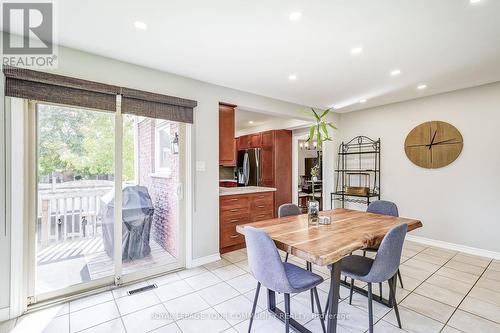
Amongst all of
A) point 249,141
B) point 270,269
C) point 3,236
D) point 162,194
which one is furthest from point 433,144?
point 3,236

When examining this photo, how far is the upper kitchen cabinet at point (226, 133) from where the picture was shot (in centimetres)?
359

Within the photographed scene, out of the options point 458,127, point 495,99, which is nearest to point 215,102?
point 458,127

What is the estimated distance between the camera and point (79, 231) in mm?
2637

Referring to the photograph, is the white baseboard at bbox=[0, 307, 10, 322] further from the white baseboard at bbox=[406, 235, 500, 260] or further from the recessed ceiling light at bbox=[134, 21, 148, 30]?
the white baseboard at bbox=[406, 235, 500, 260]

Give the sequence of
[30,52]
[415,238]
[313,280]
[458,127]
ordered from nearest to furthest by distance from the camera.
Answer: [313,280] < [30,52] < [458,127] < [415,238]

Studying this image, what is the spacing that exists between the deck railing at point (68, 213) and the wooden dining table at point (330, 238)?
5.67ft

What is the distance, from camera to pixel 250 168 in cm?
637

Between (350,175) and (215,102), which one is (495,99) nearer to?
(350,175)

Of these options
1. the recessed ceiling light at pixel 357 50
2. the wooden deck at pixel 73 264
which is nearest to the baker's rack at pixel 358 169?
the recessed ceiling light at pixel 357 50

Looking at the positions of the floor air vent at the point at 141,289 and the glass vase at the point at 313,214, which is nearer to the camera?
the glass vase at the point at 313,214

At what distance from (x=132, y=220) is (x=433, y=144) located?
468cm

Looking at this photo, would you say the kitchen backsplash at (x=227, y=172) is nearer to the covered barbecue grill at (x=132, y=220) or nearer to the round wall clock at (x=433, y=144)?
the covered barbecue grill at (x=132, y=220)

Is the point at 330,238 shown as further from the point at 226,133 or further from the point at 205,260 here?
the point at 226,133

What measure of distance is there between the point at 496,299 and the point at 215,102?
3.82 metres
